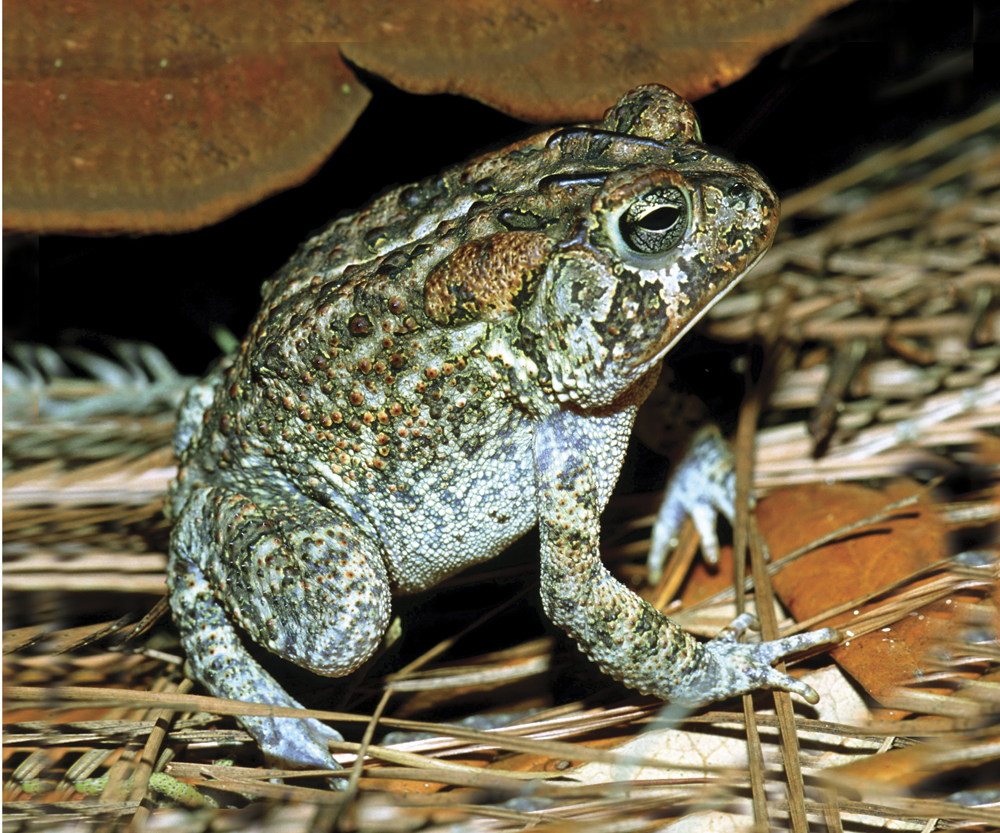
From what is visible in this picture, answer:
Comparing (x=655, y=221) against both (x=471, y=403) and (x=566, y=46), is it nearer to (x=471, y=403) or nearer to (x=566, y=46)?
(x=471, y=403)

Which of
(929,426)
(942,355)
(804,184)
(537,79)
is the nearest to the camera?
(537,79)

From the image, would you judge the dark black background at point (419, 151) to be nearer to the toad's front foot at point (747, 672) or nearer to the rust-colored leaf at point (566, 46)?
the rust-colored leaf at point (566, 46)

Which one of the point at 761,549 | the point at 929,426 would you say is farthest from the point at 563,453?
the point at 929,426

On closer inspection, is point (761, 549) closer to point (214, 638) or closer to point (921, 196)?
point (214, 638)

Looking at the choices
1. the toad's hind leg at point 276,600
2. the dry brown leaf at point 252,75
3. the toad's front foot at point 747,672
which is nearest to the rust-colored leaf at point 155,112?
the dry brown leaf at point 252,75

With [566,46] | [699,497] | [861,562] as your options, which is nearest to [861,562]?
[861,562]

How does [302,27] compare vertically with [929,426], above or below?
above

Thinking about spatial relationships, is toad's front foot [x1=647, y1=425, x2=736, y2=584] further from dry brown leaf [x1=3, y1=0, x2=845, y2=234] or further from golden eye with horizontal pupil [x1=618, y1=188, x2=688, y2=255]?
dry brown leaf [x1=3, y1=0, x2=845, y2=234]
